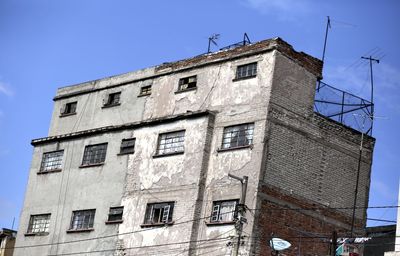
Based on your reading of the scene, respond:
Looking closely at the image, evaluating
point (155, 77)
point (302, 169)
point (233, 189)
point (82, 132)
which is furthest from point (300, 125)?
point (82, 132)

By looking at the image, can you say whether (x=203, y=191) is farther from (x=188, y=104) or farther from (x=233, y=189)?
(x=188, y=104)

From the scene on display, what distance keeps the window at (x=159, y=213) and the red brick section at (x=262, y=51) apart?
6345mm

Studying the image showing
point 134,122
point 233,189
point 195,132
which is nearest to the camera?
point 233,189

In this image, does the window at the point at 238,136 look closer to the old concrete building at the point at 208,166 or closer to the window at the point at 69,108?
the old concrete building at the point at 208,166

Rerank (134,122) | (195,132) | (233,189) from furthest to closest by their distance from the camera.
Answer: (134,122) < (195,132) < (233,189)

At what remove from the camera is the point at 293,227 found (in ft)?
101

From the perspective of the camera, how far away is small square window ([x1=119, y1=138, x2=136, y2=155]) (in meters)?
34.6

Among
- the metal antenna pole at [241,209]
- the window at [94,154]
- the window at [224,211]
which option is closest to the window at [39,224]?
the window at [94,154]

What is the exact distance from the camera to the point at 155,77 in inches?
1399

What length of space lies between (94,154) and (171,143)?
485cm

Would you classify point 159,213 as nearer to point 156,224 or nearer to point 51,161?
point 156,224

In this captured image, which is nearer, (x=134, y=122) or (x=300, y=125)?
(x=300, y=125)

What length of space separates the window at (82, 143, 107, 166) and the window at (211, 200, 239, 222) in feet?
23.8

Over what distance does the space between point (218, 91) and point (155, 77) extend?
407cm
